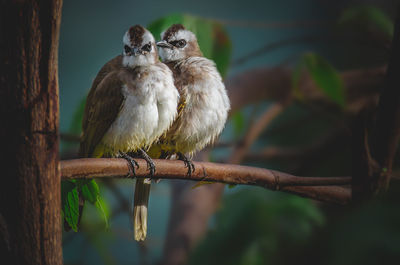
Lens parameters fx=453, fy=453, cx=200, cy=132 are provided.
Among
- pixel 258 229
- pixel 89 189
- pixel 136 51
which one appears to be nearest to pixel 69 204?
pixel 89 189

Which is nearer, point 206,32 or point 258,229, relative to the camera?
point 206,32

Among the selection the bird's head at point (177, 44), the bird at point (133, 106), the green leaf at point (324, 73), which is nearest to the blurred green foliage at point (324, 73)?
the green leaf at point (324, 73)

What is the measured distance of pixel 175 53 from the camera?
49.2 inches

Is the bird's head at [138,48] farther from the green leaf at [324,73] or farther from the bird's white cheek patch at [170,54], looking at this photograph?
the green leaf at [324,73]

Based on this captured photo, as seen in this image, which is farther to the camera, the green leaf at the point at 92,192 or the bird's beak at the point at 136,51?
the bird's beak at the point at 136,51

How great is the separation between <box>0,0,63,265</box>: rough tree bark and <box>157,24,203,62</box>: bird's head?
26.1 inches

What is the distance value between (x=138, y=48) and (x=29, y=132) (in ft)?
1.68

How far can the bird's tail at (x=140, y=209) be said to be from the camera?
106cm

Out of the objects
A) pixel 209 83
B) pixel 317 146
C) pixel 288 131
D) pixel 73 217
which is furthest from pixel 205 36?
pixel 288 131

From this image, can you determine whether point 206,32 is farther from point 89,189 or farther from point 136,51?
point 89,189

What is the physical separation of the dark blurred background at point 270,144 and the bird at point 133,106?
91 mm

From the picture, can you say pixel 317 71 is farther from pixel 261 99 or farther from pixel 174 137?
pixel 261 99

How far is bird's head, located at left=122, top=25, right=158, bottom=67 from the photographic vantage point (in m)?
0.98

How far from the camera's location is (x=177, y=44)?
1.23 m
